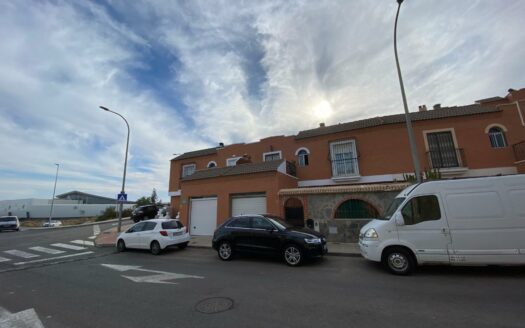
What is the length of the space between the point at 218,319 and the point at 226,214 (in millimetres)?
10009

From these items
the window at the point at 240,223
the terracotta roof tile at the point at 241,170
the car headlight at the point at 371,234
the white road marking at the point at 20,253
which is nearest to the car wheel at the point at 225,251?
the window at the point at 240,223

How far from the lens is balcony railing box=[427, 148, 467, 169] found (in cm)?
1343

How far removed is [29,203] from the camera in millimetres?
56469

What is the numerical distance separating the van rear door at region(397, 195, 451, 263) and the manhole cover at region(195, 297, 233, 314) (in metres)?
4.76

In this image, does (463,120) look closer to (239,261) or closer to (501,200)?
(501,200)

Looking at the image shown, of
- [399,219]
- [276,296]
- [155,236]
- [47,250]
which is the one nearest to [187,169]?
[47,250]

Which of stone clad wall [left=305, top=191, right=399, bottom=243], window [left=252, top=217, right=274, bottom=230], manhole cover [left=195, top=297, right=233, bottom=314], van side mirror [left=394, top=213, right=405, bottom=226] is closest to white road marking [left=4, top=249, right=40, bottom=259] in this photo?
window [left=252, top=217, right=274, bottom=230]

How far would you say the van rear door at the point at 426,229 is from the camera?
5.97 meters

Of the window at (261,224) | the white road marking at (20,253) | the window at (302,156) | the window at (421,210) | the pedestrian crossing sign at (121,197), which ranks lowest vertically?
the white road marking at (20,253)

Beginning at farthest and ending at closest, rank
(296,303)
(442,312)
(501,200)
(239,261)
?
(239,261) → (501,200) → (296,303) → (442,312)

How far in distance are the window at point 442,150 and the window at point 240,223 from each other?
12.0m

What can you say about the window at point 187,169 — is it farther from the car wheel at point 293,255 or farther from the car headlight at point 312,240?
the car headlight at point 312,240

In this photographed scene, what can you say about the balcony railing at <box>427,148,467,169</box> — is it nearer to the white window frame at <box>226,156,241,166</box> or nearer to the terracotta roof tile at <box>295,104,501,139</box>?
the terracotta roof tile at <box>295,104,501,139</box>

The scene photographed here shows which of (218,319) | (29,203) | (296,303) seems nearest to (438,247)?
(296,303)
